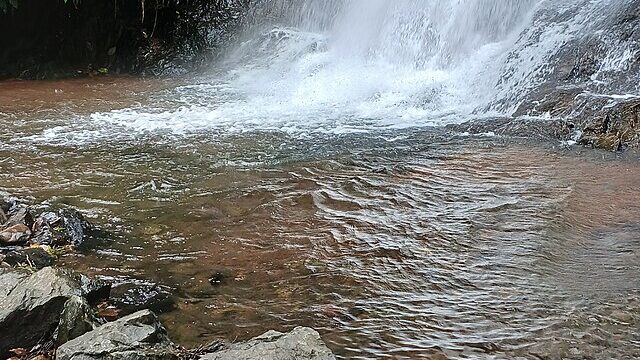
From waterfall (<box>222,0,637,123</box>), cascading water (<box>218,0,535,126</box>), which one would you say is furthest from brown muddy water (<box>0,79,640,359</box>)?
waterfall (<box>222,0,637,123</box>)

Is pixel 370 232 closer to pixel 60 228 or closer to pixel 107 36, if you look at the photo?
pixel 60 228

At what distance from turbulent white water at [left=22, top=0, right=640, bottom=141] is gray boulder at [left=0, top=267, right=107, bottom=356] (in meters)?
4.44

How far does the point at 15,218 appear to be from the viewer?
4523 millimetres

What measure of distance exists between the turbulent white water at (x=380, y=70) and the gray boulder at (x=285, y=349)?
16.2ft

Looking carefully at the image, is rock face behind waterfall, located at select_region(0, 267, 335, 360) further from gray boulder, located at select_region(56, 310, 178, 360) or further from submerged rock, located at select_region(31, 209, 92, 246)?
submerged rock, located at select_region(31, 209, 92, 246)

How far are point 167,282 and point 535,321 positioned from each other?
203cm

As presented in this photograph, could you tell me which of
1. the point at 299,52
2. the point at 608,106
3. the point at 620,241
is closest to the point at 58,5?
the point at 299,52

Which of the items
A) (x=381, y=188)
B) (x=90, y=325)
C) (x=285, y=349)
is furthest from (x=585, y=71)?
(x=90, y=325)

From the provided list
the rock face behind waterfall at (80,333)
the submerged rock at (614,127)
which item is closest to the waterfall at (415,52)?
the submerged rock at (614,127)

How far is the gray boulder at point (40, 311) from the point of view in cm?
288

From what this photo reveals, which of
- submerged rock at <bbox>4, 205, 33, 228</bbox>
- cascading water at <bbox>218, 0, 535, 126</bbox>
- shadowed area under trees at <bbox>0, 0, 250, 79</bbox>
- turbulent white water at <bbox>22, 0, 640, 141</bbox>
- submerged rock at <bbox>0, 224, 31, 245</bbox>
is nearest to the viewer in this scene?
submerged rock at <bbox>0, 224, 31, 245</bbox>

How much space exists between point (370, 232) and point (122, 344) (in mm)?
2164

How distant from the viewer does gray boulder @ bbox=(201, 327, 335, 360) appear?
97.6 inches

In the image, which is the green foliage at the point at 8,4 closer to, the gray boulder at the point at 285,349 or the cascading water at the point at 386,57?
the cascading water at the point at 386,57
